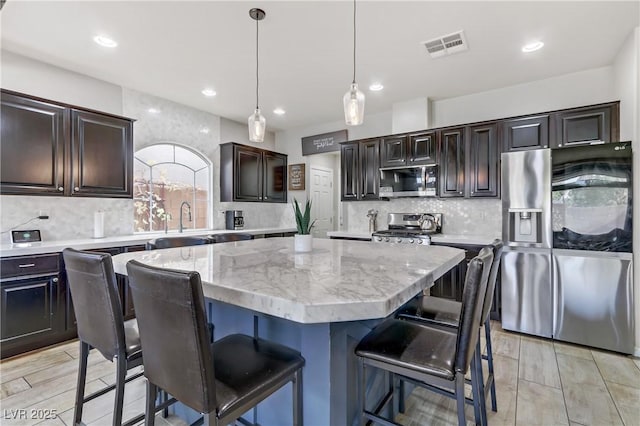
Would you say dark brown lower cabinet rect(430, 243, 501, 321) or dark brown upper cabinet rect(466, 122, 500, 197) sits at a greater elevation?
dark brown upper cabinet rect(466, 122, 500, 197)

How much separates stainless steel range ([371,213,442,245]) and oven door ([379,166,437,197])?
15.7 inches

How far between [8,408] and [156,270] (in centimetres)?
215

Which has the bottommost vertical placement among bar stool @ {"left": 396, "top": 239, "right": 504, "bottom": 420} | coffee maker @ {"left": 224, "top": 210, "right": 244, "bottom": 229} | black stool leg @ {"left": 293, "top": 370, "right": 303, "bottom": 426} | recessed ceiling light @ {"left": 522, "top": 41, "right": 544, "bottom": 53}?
black stool leg @ {"left": 293, "top": 370, "right": 303, "bottom": 426}

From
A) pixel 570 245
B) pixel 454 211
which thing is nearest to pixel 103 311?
pixel 570 245

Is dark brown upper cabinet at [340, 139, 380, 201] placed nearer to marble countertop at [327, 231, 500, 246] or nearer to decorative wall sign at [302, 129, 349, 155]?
decorative wall sign at [302, 129, 349, 155]

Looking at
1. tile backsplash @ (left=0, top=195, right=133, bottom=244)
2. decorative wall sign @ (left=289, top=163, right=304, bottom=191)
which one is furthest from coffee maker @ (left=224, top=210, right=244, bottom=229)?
tile backsplash @ (left=0, top=195, right=133, bottom=244)

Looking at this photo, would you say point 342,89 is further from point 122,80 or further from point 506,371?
point 506,371

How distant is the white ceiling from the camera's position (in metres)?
2.44

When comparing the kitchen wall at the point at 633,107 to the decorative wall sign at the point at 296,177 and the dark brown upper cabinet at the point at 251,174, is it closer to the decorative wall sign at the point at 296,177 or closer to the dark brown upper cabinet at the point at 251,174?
the decorative wall sign at the point at 296,177

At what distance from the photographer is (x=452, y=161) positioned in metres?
4.03

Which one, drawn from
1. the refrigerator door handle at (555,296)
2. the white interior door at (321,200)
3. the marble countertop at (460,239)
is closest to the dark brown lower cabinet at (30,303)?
the marble countertop at (460,239)

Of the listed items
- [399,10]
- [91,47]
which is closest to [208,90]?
[91,47]

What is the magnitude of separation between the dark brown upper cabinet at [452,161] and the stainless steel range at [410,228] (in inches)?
19.2

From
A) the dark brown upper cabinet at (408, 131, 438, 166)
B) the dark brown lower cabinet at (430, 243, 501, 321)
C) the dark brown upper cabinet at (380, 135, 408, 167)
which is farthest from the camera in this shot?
Result: the dark brown upper cabinet at (380, 135, 408, 167)
